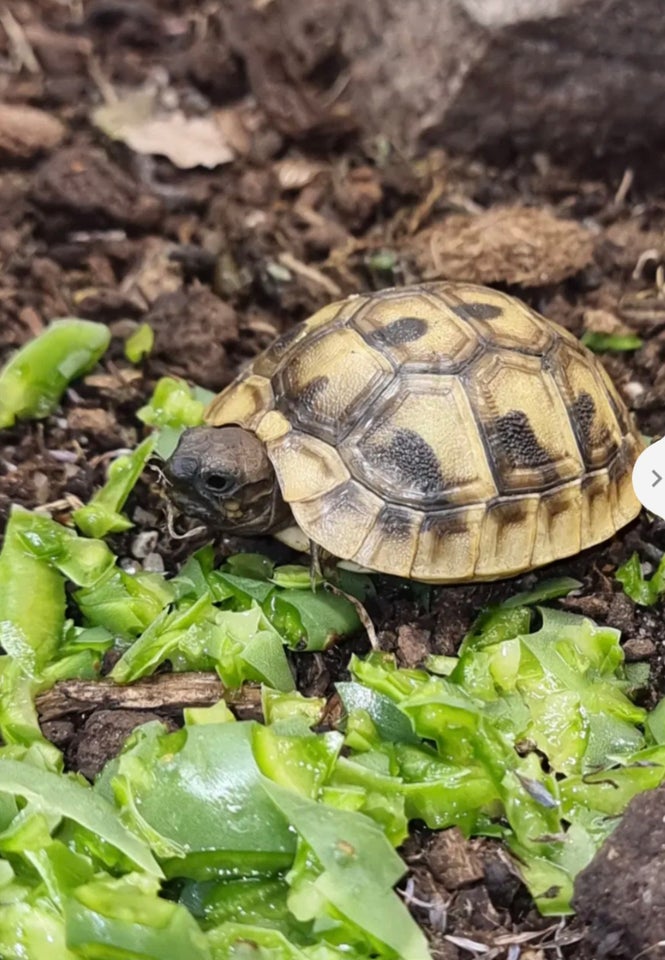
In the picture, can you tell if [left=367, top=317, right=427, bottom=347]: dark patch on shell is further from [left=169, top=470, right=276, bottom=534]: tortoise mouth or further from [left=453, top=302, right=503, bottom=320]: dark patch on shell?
[left=169, top=470, right=276, bottom=534]: tortoise mouth

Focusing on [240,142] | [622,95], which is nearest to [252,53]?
[240,142]

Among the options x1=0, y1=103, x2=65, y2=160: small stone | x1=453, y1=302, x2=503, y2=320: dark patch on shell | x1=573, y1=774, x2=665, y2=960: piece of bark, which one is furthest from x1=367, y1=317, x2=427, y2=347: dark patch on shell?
x1=0, y1=103, x2=65, y2=160: small stone

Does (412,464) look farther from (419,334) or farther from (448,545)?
(419,334)

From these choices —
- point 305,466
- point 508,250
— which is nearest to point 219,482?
point 305,466

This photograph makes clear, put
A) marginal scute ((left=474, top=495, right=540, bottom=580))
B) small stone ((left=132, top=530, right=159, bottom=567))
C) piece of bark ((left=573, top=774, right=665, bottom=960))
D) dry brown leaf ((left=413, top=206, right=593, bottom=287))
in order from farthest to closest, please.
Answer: dry brown leaf ((left=413, top=206, right=593, bottom=287)) < small stone ((left=132, top=530, right=159, bottom=567)) < marginal scute ((left=474, top=495, right=540, bottom=580)) < piece of bark ((left=573, top=774, right=665, bottom=960))

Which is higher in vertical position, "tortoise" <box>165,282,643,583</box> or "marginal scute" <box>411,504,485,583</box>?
"tortoise" <box>165,282,643,583</box>

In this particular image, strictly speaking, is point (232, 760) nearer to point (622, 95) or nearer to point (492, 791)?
point (492, 791)

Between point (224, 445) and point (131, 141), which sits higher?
point (131, 141)
